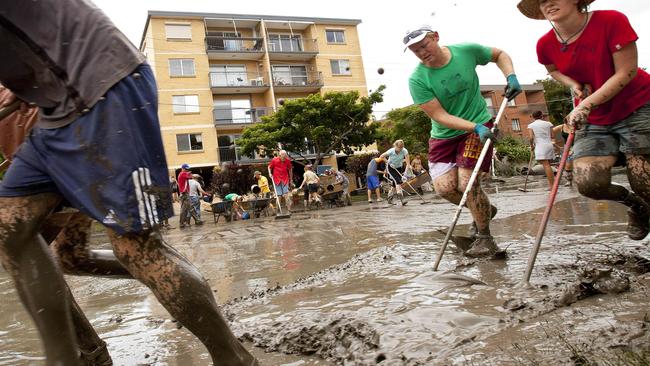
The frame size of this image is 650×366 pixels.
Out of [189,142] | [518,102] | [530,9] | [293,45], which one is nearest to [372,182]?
[530,9]

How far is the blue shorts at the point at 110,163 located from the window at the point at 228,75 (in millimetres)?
32178

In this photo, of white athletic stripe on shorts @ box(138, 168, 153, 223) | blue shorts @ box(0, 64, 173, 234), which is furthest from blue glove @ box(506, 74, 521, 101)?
white athletic stripe on shorts @ box(138, 168, 153, 223)

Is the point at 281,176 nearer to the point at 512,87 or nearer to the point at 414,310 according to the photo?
the point at 512,87

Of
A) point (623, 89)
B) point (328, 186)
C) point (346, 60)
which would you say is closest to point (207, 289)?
point (623, 89)

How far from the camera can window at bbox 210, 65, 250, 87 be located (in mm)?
32625

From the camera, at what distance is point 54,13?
1.51 meters

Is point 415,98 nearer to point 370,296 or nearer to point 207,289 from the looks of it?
point 370,296

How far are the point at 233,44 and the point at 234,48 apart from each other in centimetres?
37

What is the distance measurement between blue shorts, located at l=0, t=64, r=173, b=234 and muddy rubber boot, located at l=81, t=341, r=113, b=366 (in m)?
0.75

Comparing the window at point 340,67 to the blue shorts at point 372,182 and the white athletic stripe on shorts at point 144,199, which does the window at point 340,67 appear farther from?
the white athletic stripe on shorts at point 144,199

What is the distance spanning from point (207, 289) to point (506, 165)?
22.0 meters

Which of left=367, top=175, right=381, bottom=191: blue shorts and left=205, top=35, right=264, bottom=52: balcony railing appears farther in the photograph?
left=205, top=35, right=264, bottom=52: balcony railing

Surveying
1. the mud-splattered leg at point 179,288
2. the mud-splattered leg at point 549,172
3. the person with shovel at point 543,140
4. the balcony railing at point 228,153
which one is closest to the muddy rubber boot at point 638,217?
the mud-splattered leg at point 179,288

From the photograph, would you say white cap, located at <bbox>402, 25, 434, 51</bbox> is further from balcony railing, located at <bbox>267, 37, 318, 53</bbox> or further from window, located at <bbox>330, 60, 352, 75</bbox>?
window, located at <bbox>330, 60, 352, 75</bbox>
